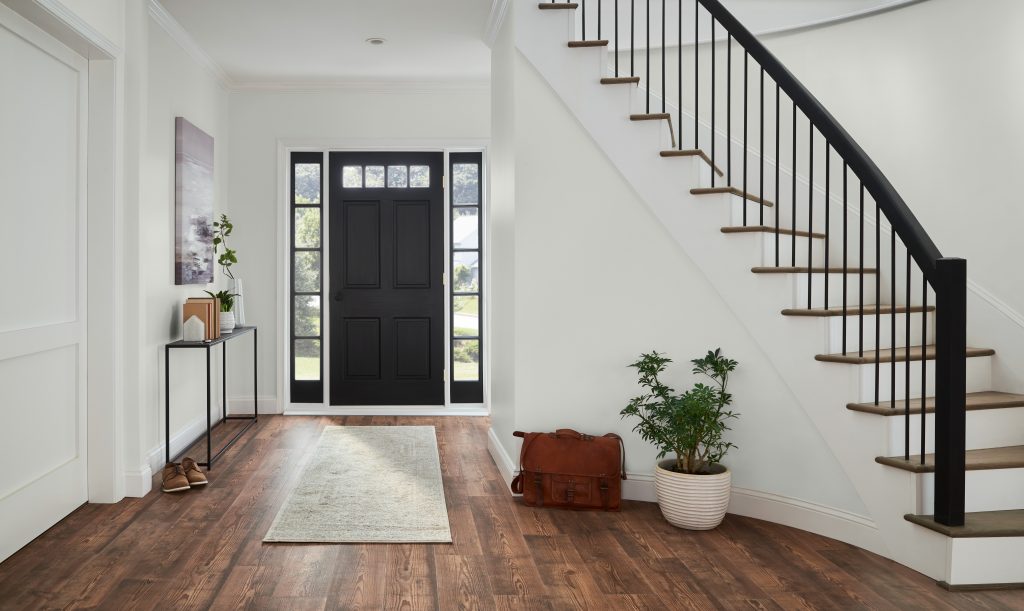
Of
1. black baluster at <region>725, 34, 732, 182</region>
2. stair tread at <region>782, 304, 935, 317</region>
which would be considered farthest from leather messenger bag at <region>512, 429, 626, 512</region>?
black baluster at <region>725, 34, 732, 182</region>

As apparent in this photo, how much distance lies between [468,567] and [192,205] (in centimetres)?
314

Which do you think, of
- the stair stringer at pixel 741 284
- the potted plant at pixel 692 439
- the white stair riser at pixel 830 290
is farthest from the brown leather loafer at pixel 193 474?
the white stair riser at pixel 830 290

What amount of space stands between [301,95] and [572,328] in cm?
339

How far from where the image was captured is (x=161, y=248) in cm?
431

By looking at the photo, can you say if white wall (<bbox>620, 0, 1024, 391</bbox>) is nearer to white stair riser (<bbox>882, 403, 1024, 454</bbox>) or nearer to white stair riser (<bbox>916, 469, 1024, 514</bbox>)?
white stair riser (<bbox>882, 403, 1024, 454</bbox>)

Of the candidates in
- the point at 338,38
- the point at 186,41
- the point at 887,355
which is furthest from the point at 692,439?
the point at 186,41

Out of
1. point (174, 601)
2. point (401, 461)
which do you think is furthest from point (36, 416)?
point (401, 461)

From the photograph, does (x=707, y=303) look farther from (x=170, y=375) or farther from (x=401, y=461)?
(x=170, y=375)

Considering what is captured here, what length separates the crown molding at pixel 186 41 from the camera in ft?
14.0

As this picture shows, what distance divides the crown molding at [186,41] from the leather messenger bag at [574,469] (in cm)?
312

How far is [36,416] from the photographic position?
318cm

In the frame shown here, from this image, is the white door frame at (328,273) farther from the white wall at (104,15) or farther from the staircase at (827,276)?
the white wall at (104,15)

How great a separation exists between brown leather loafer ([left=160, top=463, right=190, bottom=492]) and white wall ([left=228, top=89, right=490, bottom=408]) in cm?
207

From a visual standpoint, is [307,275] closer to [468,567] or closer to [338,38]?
[338,38]
